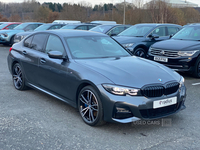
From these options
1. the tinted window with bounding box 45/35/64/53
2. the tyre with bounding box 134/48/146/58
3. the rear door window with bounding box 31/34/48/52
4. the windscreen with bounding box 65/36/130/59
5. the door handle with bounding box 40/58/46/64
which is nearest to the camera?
the windscreen with bounding box 65/36/130/59

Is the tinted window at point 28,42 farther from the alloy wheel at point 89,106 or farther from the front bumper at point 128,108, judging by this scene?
the front bumper at point 128,108

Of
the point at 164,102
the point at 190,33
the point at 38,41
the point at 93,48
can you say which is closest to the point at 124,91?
the point at 164,102

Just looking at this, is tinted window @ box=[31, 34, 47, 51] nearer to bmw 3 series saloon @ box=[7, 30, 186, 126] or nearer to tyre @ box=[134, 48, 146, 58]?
bmw 3 series saloon @ box=[7, 30, 186, 126]

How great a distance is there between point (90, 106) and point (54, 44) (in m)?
1.71

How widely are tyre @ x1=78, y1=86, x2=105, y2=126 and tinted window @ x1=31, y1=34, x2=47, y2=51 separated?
5.89 ft

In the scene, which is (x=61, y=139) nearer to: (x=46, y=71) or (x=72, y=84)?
(x=72, y=84)

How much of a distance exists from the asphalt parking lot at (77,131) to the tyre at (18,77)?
0.84m

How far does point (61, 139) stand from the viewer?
358 centimetres

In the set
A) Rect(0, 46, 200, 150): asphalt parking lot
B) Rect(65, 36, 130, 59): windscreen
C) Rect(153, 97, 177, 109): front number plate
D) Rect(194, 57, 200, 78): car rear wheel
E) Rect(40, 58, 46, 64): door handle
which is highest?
Rect(65, 36, 130, 59): windscreen

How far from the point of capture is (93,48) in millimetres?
4957

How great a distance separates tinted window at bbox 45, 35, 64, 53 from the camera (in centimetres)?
489

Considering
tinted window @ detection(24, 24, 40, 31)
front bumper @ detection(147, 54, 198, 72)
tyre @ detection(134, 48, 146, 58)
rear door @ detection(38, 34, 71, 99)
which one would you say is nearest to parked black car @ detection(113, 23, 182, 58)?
tyre @ detection(134, 48, 146, 58)

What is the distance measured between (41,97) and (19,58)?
1.12 metres

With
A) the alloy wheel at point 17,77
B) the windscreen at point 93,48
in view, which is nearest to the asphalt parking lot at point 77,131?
the alloy wheel at point 17,77
